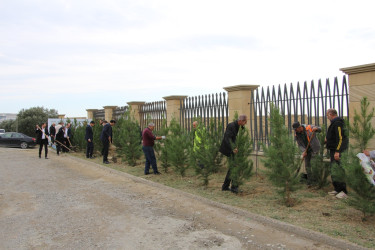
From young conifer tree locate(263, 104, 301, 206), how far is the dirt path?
0.88 metres

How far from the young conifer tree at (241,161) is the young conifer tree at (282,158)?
0.88 metres

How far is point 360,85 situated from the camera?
6.66 metres

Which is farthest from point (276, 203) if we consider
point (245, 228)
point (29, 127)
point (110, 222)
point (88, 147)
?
point (29, 127)

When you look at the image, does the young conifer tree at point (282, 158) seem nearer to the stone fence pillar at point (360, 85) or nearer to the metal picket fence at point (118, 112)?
the stone fence pillar at point (360, 85)

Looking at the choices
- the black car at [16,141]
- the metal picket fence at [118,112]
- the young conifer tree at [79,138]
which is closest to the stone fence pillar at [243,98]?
the young conifer tree at [79,138]

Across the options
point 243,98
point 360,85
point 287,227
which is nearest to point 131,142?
point 243,98

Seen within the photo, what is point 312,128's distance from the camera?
6871 millimetres

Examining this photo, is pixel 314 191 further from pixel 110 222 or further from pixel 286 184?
pixel 110 222

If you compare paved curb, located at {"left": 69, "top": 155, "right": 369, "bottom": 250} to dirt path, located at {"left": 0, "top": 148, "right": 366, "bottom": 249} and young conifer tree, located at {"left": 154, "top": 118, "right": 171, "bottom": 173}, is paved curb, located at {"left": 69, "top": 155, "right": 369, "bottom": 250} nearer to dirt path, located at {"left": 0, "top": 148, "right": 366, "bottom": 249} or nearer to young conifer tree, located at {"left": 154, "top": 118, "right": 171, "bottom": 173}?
dirt path, located at {"left": 0, "top": 148, "right": 366, "bottom": 249}

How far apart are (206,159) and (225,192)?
2.90 feet

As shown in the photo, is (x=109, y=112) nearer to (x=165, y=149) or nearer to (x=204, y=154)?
(x=165, y=149)

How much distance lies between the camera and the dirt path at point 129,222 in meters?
4.54

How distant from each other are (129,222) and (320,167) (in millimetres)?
4058

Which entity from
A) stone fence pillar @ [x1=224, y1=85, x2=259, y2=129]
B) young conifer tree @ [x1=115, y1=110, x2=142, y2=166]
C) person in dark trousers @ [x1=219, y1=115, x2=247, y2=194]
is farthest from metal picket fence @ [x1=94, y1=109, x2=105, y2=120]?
person in dark trousers @ [x1=219, y1=115, x2=247, y2=194]
